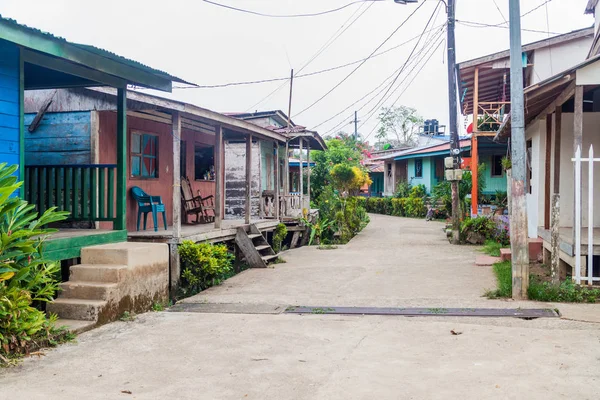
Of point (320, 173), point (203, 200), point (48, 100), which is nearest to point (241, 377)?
point (48, 100)

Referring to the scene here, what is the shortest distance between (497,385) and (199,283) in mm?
5773

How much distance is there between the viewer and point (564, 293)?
23.7ft

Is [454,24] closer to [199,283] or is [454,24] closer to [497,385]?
[199,283]

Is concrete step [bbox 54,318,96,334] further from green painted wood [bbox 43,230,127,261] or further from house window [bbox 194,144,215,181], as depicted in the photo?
house window [bbox 194,144,215,181]

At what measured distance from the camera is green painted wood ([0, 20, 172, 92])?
18.0 feet

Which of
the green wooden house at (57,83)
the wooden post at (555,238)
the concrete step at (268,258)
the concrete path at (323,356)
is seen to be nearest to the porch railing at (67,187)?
the green wooden house at (57,83)

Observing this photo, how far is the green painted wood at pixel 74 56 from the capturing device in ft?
18.0

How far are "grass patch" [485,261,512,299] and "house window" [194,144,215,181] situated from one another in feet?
23.9

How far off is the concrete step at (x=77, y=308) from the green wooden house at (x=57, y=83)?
61cm

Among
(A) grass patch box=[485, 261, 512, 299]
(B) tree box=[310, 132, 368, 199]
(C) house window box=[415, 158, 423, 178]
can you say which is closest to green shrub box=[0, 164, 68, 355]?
(A) grass patch box=[485, 261, 512, 299]

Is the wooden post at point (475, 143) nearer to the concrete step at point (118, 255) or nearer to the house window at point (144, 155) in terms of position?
the house window at point (144, 155)

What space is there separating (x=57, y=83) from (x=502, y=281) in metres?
7.29

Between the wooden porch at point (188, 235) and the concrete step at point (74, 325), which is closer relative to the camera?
the concrete step at point (74, 325)

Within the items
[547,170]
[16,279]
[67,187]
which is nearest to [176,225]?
[67,187]
